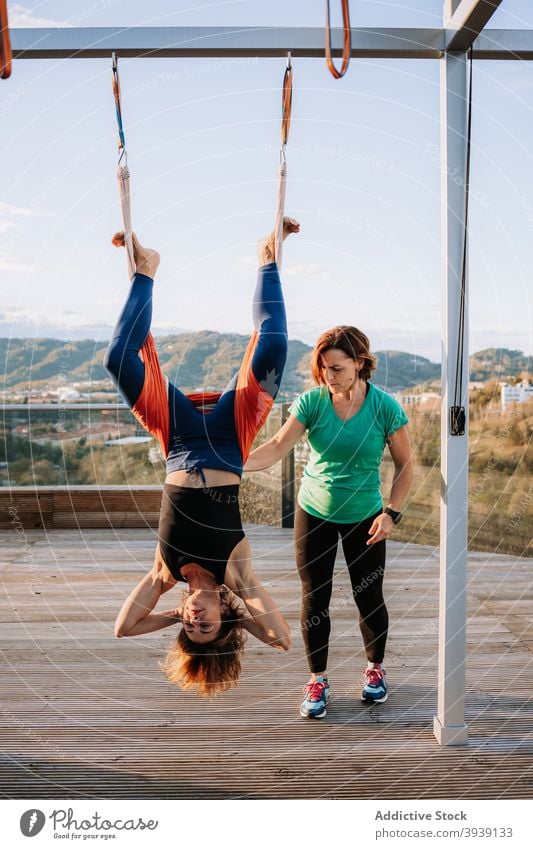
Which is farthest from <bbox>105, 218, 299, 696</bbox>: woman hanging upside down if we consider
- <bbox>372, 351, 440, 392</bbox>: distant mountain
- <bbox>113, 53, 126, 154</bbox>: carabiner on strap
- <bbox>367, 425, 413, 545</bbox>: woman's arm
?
<bbox>372, 351, 440, 392</bbox>: distant mountain

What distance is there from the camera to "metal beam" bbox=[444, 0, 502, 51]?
83.9 inches

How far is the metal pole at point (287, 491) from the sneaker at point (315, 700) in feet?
10.1

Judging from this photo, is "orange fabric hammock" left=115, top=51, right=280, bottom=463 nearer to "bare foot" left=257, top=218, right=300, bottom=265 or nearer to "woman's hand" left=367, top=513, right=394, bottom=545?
"bare foot" left=257, top=218, right=300, bottom=265

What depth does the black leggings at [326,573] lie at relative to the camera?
8.48ft

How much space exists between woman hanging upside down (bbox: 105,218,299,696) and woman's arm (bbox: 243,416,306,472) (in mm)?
280

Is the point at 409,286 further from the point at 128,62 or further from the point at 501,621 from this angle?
the point at 501,621

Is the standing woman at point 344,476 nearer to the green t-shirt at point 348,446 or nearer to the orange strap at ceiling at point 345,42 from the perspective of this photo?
the green t-shirt at point 348,446

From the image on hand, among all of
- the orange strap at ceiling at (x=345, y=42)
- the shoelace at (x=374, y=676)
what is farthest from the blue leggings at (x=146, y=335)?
the shoelace at (x=374, y=676)

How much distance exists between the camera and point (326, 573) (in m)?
2.58

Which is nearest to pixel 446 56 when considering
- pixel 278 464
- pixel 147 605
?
pixel 147 605

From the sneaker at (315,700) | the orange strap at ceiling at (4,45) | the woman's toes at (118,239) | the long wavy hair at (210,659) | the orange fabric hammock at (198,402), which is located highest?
the orange strap at ceiling at (4,45)

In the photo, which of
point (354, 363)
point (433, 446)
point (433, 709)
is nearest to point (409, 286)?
point (354, 363)

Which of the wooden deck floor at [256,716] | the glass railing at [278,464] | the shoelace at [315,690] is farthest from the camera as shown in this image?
the glass railing at [278,464]

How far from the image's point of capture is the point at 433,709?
272 centimetres
